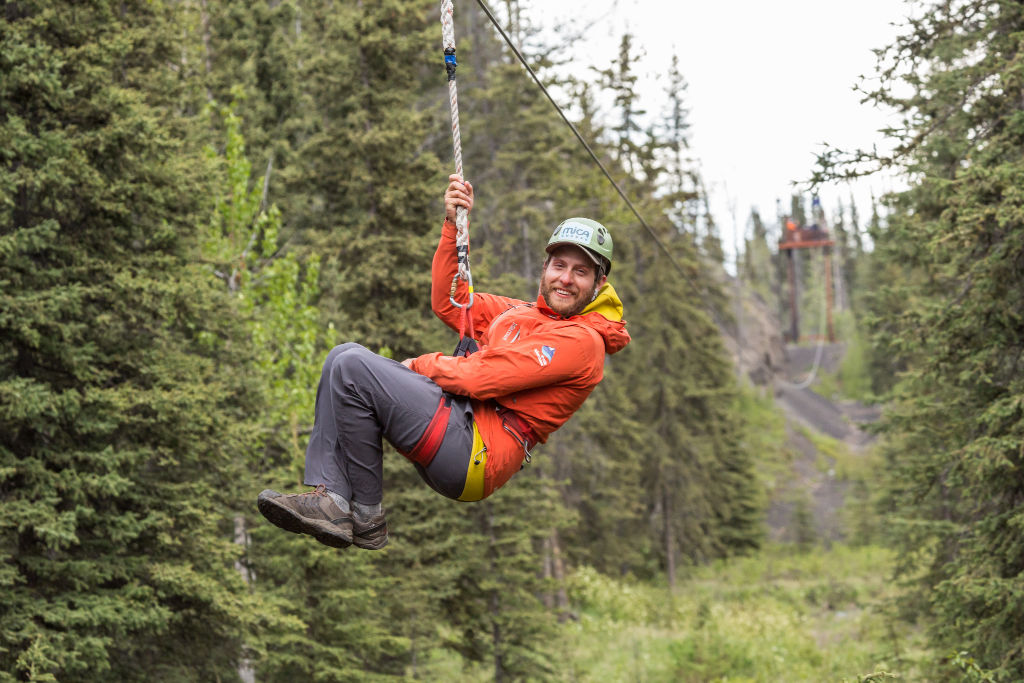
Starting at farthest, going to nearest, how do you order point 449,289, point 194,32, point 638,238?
1. point 638,238
2. point 194,32
3. point 449,289

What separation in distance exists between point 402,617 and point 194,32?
1239 cm

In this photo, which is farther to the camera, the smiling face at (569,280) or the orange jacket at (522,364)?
the smiling face at (569,280)

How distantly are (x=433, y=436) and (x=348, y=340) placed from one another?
1036cm

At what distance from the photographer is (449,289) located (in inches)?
229

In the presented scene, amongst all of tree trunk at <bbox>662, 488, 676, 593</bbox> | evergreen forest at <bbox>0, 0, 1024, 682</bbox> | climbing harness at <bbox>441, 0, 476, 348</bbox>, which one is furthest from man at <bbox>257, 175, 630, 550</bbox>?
tree trunk at <bbox>662, 488, 676, 593</bbox>

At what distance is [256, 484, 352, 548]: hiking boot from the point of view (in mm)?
4684

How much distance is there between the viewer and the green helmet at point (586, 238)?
5359mm

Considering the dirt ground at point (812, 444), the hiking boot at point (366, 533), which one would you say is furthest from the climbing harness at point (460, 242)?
the dirt ground at point (812, 444)

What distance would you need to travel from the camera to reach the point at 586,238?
17.6 ft

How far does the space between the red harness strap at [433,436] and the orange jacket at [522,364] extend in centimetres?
13

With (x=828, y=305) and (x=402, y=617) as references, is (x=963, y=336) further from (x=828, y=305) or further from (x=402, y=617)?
(x=828, y=305)

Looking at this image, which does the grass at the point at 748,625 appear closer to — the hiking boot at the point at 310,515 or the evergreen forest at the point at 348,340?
the evergreen forest at the point at 348,340

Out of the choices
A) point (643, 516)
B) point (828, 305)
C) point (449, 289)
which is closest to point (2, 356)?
point (449, 289)

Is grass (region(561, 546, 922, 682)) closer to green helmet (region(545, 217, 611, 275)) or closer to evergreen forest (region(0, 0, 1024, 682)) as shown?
evergreen forest (region(0, 0, 1024, 682))
